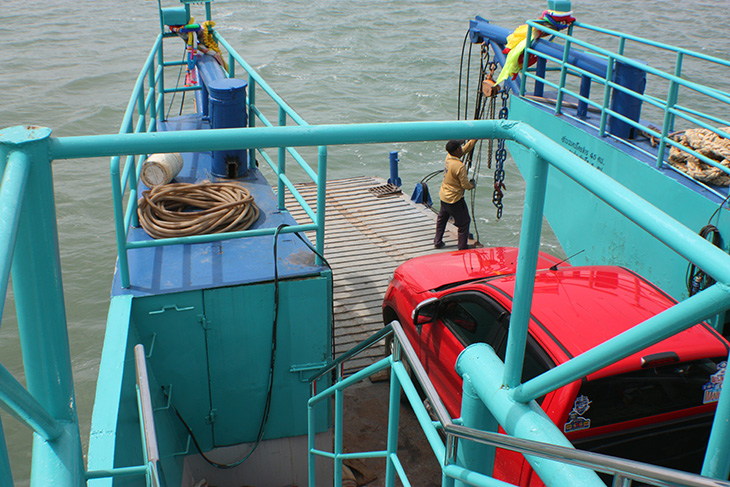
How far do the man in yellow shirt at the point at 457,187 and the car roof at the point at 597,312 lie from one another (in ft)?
13.2

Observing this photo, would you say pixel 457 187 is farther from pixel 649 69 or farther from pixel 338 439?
pixel 338 439

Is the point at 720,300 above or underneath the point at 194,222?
above

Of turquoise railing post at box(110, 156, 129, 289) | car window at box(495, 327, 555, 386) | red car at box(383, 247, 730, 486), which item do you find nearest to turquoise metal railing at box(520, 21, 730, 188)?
red car at box(383, 247, 730, 486)

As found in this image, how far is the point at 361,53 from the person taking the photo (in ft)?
82.1

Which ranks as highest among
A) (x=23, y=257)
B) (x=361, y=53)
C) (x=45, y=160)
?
(x=45, y=160)

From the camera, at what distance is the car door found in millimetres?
5042

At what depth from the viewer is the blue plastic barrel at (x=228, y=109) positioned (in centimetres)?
629

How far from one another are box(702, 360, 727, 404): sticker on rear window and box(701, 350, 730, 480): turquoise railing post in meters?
3.16

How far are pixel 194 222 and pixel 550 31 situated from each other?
536 cm

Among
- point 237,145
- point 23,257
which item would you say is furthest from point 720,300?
point 23,257

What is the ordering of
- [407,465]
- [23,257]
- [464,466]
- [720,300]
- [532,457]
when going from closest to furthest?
[720,300]
[23,257]
[532,457]
[464,466]
[407,465]

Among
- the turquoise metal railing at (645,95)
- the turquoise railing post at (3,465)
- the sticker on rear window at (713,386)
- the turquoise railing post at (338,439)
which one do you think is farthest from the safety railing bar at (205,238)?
the turquoise railing post at (3,465)

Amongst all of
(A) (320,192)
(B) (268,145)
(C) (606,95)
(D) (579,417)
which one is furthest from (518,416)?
(C) (606,95)

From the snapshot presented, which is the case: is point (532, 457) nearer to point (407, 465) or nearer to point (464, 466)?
point (464, 466)
